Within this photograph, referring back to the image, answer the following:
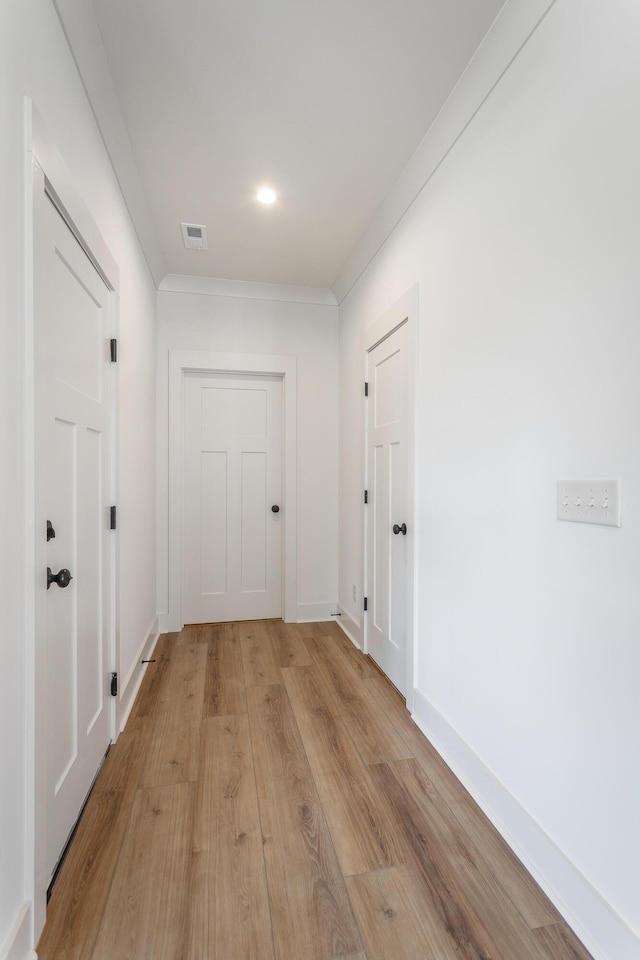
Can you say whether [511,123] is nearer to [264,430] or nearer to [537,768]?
[537,768]

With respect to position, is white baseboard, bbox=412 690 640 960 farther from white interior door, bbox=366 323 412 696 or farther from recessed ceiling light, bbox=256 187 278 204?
recessed ceiling light, bbox=256 187 278 204

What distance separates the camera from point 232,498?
3.41m

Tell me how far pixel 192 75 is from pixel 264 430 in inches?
84.3

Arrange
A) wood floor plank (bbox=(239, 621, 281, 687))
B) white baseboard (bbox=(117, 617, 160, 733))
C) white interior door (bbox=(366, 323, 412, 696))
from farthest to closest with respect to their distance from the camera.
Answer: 1. wood floor plank (bbox=(239, 621, 281, 687))
2. white interior door (bbox=(366, 323, 412, 696))
3. white baseboard (bbox=(117, 617, 160, 733))

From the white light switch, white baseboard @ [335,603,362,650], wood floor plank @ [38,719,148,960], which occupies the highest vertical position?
the white light switch

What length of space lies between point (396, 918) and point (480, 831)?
0.43 m

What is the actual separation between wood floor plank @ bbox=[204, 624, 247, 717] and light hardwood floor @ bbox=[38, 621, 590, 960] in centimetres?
3

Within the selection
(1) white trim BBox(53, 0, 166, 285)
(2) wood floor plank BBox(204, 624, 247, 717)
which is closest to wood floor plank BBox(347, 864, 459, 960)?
(2) wood floor plank BBox(204, 624, 247, 717)

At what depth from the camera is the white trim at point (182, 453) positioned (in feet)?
10.5

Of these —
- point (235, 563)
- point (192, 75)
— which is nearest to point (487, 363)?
point (192, 75)

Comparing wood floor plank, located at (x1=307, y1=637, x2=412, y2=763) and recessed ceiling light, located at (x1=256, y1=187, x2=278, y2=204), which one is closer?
wood floor plank, located at (x1=307, y1=637, x2=412, y2=763)

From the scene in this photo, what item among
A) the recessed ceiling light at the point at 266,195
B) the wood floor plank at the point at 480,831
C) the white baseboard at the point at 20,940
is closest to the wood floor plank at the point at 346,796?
the wood floor plank at the point at 480,831

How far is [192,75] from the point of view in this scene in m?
1.63

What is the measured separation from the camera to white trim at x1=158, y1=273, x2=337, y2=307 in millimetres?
3234
